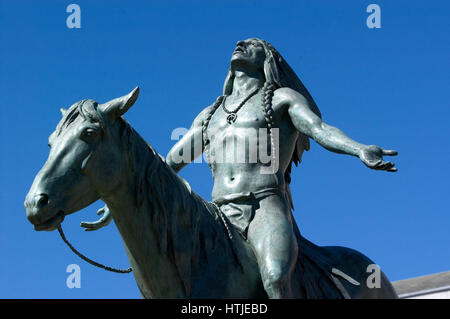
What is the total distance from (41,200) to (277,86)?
3.06m

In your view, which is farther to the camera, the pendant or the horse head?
the pendant

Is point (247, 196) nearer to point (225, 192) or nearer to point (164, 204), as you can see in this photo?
point (225, 192)

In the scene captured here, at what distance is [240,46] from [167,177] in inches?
90.0

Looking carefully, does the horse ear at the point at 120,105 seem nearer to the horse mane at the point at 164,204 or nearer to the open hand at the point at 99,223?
the horse mane at the point at 164,204

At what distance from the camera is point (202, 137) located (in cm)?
779

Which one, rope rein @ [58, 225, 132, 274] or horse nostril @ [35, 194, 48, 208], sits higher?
horse nostril @ [35, 194, 48, 208]

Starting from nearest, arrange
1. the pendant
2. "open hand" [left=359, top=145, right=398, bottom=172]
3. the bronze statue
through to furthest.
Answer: the bronze statue
"open hand" [left=359, top=145, right=398, bottom=172]
the pendant

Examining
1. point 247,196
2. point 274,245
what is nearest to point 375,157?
point 274,245

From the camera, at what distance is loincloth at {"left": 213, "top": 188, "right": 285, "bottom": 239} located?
680cm

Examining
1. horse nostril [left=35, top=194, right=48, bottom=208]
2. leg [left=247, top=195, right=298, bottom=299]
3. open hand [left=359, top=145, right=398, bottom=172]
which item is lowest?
leg [left=247, top=195, right=298, bottom=299]

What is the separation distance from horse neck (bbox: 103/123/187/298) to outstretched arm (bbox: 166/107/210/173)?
5.81ft

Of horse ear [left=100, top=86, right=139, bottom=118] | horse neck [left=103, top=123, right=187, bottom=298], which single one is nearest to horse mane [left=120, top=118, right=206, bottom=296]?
horse neck [left=103, top=123, right=187, bottom=298]

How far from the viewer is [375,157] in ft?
19.8

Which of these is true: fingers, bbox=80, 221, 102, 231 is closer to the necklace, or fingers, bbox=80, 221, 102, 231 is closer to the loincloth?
the loincloth
